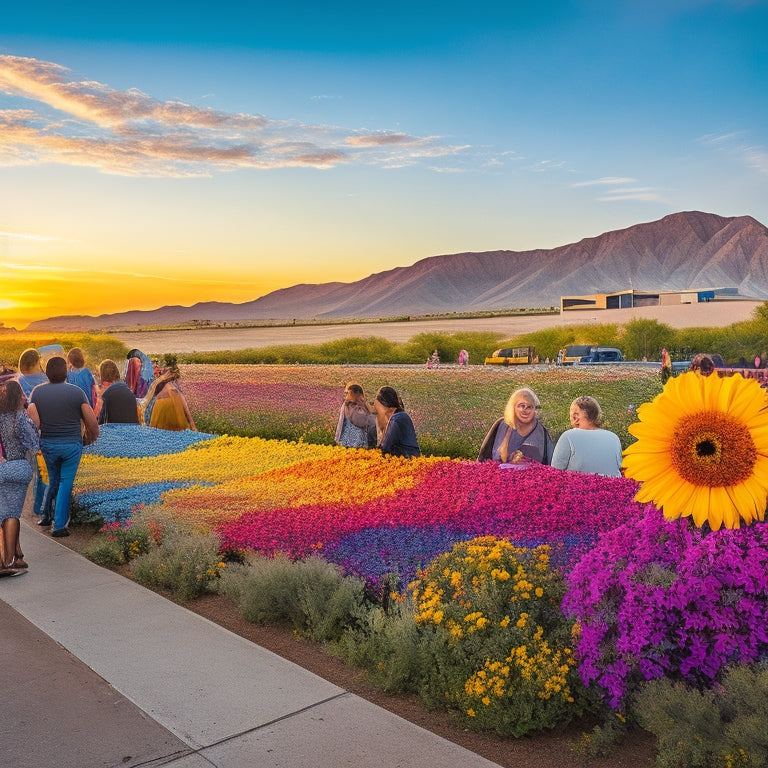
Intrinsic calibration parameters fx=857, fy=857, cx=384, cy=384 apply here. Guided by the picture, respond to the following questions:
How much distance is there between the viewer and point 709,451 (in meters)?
3.62

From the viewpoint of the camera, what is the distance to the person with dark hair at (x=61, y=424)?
8.74 m

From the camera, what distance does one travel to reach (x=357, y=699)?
452 cm

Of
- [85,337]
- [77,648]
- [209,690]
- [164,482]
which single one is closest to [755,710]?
[209,690]

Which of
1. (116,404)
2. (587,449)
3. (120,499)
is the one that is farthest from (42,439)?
(116,404)

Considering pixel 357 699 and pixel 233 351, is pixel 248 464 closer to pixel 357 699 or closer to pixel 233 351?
pixel 357 699

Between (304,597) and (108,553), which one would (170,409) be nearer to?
(108,553)

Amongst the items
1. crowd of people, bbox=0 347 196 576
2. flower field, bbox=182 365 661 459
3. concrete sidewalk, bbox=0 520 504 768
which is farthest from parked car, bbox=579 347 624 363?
concrete sidewalk, bbox=0 520 504 768

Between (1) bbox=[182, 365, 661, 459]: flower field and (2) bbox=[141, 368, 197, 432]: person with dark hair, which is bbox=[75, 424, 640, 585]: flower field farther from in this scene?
(1) bbox=[182, 365, 661, 459]: flower field

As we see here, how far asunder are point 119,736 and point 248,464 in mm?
7345

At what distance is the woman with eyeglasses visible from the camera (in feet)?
28.0

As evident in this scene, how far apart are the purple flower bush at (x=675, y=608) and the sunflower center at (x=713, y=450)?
377 millimetres

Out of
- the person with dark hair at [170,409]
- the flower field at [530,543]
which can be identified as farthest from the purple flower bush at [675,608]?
the person with dark hair at [170,409]

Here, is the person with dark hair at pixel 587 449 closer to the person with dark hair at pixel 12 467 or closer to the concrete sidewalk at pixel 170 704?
the concrete sidewalk at pixel 170 704

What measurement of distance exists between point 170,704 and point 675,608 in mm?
2630
